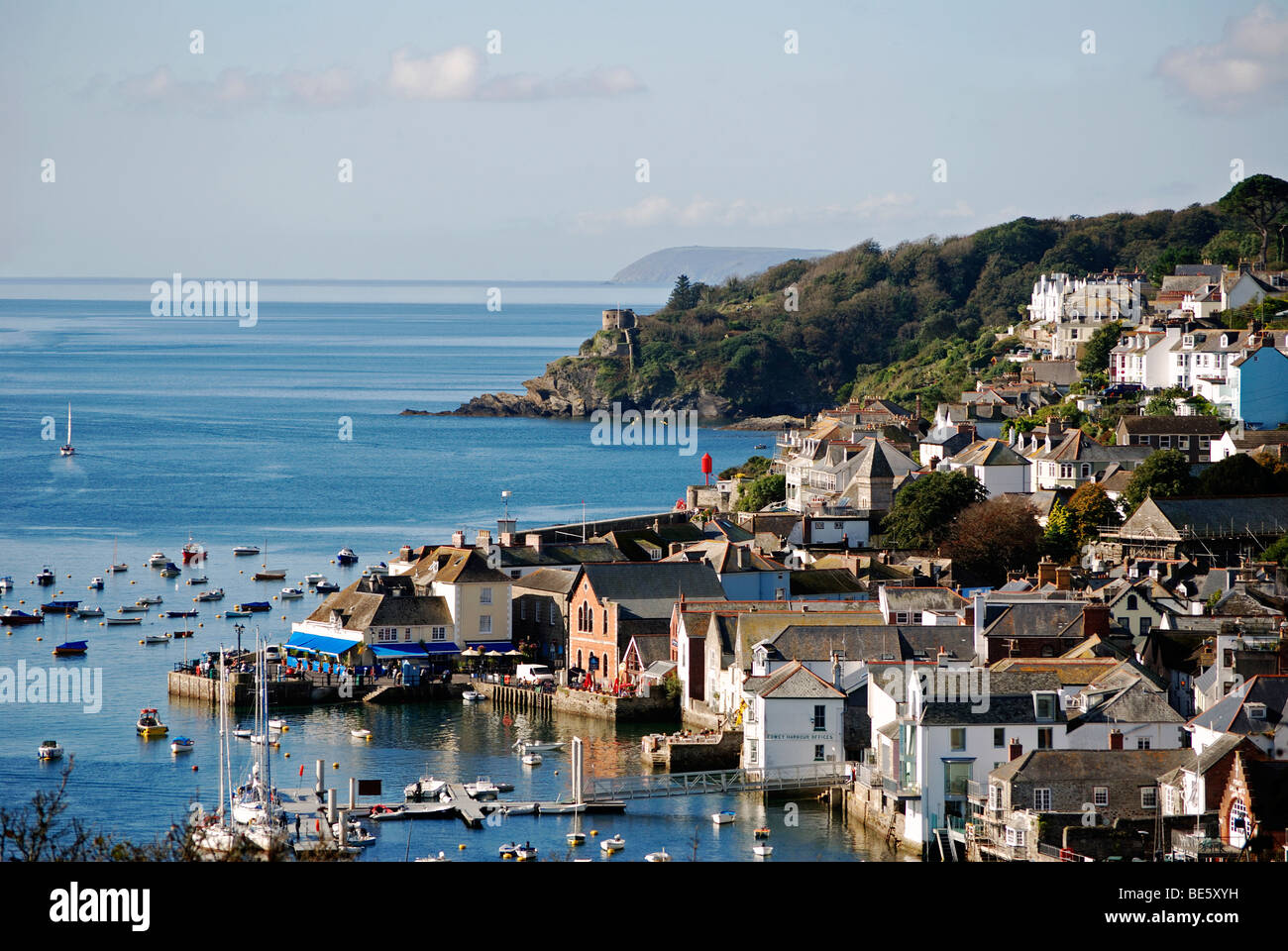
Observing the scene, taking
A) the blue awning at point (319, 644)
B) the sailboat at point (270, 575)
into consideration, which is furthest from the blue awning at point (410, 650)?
the sailboat at point (270, 575)

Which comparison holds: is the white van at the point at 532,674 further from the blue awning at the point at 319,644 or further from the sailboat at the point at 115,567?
the sailboat at the point at 115,567

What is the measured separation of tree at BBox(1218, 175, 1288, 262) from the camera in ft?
259

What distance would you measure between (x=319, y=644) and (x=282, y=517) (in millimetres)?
32966

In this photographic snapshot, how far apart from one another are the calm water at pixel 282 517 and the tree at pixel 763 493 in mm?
11588

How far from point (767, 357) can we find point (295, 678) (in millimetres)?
94785

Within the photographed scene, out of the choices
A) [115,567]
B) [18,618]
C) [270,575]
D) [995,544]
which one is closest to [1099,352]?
[995,544]

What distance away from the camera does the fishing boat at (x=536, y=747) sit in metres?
31.2

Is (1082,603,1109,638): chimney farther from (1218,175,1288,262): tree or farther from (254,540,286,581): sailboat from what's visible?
(1218,175,1288,262): tree

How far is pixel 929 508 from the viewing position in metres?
45.6

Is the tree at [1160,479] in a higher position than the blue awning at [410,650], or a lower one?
higher

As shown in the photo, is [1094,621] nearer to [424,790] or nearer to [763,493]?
[424,790]

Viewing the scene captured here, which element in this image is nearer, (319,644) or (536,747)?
(536,747)

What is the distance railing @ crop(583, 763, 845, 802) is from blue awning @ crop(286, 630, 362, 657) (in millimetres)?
11694
